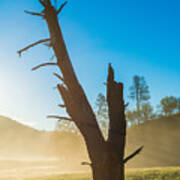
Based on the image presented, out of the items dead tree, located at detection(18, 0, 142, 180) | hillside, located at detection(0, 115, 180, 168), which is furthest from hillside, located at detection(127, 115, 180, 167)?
dead tree, located at detection(18, 0, 142, 180)

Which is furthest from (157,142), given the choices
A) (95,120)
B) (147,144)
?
(95,120)

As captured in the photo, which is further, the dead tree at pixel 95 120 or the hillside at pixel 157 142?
the hillside at pixel 157 142

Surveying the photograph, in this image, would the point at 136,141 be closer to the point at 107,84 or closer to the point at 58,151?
the point at 58,151

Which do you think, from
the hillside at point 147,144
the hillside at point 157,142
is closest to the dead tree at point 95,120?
the hillside at point 147,144

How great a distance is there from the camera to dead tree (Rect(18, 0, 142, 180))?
3.87m

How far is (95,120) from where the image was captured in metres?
4.16

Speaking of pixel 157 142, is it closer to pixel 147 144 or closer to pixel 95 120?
pixel 147 144

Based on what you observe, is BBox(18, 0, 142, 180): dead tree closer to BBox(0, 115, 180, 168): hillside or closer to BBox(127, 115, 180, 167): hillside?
BBox(0, 115, 180, 168): hillside

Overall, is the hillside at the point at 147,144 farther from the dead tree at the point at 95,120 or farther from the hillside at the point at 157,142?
the dead tree at the point at 95,120

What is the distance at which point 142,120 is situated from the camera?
75250 mm

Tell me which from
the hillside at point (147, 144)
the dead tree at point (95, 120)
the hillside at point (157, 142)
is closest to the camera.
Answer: the dead tree at point (95, 120)

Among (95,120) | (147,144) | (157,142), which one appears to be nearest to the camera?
(95,120)

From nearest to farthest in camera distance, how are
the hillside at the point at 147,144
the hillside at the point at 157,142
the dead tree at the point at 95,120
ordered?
1. the dead tree at the point at 95,120
2. the hillside at the point at 157,142
3. the hillside at the point at 147,144

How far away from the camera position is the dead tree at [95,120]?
387 centimetres
